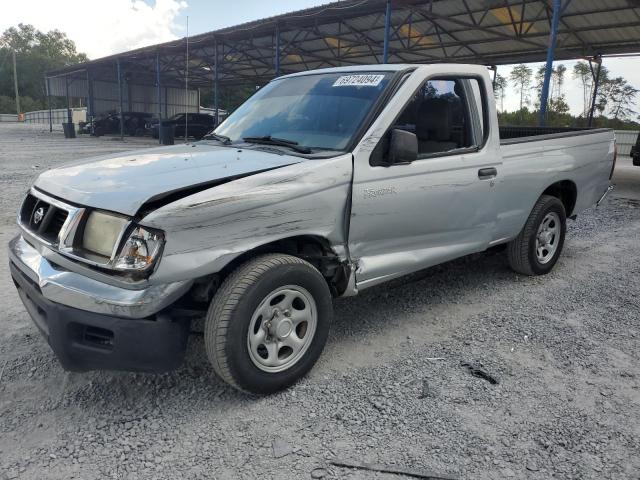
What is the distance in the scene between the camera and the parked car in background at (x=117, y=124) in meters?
32.7

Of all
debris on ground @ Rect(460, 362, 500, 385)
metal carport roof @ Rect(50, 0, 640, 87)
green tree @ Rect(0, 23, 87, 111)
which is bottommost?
debris on ground @ Rect(460, 362, 500, 385)

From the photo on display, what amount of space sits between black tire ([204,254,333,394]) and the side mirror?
89 centimetres

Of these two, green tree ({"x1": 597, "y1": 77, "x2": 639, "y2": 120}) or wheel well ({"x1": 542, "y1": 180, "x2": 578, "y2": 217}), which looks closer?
wheel well ({"x1": 542, "y1": 180, "x2": 578, "y2": 217})

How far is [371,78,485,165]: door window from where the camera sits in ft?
11.3

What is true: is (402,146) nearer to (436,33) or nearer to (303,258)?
(303,258)

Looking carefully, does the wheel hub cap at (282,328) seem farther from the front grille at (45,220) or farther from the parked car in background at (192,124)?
the parked car in background at (192,124)

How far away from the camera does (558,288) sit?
4629 millimetres

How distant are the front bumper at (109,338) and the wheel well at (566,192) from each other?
3928 mm

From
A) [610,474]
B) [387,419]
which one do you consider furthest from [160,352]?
[610,474]

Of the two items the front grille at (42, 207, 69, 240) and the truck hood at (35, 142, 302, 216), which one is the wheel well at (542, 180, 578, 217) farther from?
the front grille at (42, 207, 69, 240)

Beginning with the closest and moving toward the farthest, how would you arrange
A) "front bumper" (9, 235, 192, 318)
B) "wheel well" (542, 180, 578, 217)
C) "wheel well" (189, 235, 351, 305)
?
"front bumper" (9, 235, 192, 318) → "wheel well" (189, 235, 351, 305) → "wheel well" (542, 180, 578, 217)

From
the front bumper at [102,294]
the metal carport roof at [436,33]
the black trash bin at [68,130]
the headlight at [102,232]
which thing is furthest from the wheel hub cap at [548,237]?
the black trash bin at [68,130]

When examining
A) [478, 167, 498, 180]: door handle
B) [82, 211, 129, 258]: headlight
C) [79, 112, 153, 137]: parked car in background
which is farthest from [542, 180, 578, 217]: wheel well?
[79, 112, 153, 137]: parked car in background

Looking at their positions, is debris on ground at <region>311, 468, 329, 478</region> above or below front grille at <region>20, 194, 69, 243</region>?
below
